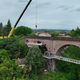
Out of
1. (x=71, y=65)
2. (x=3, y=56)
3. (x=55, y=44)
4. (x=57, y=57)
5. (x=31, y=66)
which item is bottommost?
(x=71, y=65)

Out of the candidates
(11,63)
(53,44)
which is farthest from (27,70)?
(53,44)

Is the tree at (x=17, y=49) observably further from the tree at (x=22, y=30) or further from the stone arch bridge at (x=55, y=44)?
the tree at (x=22, y=30)

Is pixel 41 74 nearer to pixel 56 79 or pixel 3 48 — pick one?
pixel 56 79

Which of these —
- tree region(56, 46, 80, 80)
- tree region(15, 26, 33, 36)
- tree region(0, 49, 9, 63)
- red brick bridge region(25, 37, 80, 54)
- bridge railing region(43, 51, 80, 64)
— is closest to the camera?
tree region(56, 46, 80, 80)

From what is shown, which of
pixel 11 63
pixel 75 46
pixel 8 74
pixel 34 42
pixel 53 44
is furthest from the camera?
pixel 34 42

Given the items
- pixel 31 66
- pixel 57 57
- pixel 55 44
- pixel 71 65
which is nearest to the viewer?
pixel 31 66

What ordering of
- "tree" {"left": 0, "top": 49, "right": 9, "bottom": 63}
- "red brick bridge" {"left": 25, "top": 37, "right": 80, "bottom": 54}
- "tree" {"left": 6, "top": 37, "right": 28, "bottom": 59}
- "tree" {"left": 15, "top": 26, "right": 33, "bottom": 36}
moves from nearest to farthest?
"tree" {"left": 0, "top": 49, "right": 9, "bottom": 63} → "red brick bridge" {"left": 25, "top": 37, "right": 80, "bottom": 54} → "tree" {"left": 6, "top": 37, "right": 28, "bottom": 59} → "tree" {"left": 15, "top": 26, "right": 33, "bottom": 36}

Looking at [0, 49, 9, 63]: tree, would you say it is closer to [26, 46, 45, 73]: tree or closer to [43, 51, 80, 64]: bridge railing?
[26, 46, 45, 73]: tree

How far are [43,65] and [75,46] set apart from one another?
563 cm

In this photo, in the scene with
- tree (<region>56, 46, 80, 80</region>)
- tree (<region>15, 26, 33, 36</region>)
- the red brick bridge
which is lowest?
tree (<region>56, 46, 80, 80</region>)

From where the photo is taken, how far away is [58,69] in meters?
46.2

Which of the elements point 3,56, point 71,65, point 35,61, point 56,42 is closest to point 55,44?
point 56,42

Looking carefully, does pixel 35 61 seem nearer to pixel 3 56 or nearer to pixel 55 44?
pixel 3 56

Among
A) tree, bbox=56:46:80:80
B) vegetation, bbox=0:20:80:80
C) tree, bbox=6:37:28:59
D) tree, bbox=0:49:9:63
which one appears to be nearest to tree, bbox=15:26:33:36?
tree, bbox=6:37:28:59
